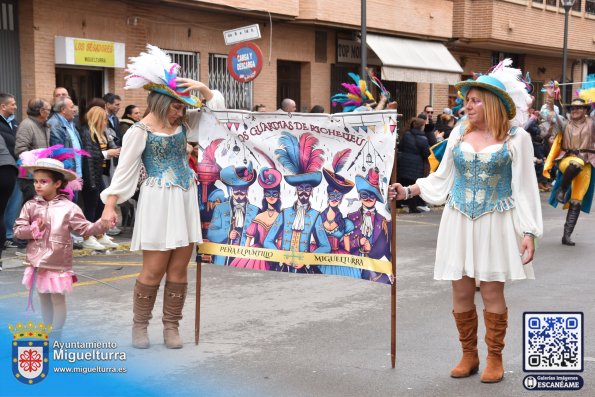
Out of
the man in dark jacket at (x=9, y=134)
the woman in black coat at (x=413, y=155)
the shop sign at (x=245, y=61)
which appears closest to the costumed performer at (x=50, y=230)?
the man in dark jacket at (x=9, y=134)

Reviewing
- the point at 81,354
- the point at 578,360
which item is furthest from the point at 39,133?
the point at 578,360

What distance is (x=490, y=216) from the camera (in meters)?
5.88

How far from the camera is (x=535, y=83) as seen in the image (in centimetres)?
3484

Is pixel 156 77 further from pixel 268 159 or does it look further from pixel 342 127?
pixel 342 127

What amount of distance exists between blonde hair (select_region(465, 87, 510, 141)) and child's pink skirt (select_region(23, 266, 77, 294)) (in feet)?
10.0

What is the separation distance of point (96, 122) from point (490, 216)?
7.75m

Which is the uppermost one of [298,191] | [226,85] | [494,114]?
[226,85]

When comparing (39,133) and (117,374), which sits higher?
(39,133)

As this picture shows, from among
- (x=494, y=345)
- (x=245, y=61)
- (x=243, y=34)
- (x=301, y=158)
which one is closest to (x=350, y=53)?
(x=243, y=34)

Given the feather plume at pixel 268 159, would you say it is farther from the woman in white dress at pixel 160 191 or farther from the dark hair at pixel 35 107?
the dark hair at pixel 35 107

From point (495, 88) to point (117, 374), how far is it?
302 centimetres

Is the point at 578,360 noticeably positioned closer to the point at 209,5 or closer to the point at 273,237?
the point at 273,237

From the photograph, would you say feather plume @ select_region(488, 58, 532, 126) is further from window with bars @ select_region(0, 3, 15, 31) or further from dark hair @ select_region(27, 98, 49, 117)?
window with bars @ select_region(0, 3, 15, 31)

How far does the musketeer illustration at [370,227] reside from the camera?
6.24m
